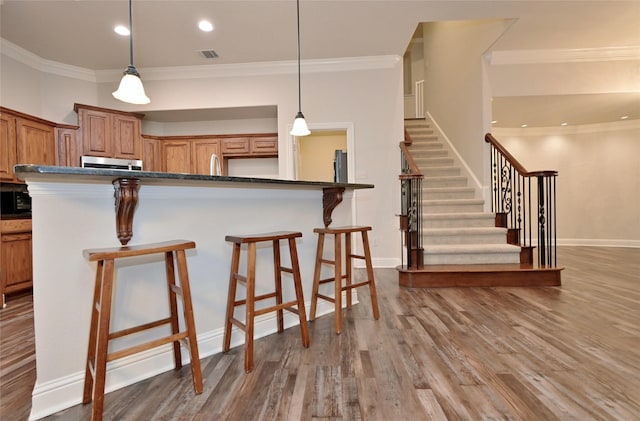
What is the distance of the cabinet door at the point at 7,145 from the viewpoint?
10.9 feet

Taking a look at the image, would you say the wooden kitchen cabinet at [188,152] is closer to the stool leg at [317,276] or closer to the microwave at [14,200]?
the microwave at [14,200]

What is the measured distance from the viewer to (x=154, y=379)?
1620mm

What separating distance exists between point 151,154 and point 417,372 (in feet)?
15.5

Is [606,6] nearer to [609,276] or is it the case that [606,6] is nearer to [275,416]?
[609,276]

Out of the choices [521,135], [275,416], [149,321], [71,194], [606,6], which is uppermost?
[606,6]

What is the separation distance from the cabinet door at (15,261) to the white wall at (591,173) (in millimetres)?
7680

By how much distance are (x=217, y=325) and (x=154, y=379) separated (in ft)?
1.41

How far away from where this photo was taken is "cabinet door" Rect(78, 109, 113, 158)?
415 centimetres

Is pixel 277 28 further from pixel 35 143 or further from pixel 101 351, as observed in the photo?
pixel 101 351

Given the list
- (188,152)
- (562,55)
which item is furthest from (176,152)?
(562,55)

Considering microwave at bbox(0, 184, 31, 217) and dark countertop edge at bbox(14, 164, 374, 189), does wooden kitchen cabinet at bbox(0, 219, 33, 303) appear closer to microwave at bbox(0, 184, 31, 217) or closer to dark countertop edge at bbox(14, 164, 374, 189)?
microwave at bbox(0, 184, 31, 217)

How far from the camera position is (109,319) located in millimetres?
1250

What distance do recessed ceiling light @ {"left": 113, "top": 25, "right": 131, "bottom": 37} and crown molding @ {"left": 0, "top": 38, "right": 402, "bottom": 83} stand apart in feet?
2.89

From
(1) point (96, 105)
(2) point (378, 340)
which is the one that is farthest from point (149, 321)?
(1) point (96, 105)
